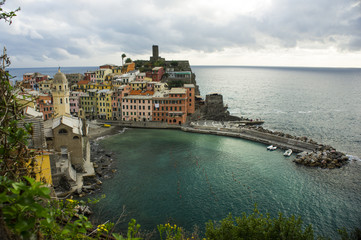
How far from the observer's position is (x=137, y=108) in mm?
67250

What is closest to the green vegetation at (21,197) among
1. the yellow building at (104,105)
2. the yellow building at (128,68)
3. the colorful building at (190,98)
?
the yellow building at (104,105)

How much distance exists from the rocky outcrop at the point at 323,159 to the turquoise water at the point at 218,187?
5.06ft

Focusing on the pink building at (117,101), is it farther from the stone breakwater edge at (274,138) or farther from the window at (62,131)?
the window at (62,131)

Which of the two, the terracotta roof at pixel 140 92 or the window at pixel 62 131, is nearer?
the window at pixel 62 131

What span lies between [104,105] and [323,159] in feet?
185

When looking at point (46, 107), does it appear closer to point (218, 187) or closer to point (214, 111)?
point (214, 111)

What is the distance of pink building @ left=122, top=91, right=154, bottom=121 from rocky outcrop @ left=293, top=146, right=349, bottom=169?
131ft

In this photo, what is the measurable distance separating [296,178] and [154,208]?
22.7 meters

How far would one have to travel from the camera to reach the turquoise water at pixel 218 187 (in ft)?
87.0

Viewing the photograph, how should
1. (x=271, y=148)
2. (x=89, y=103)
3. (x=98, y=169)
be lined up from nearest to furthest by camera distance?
(x=98, y=169), (x=271, y=148), (x=89, y=103)

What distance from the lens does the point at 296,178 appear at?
36.2m

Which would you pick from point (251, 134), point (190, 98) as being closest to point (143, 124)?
point (190, 98)

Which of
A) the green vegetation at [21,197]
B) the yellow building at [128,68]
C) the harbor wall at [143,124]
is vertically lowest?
the harbor wall at [143,124]

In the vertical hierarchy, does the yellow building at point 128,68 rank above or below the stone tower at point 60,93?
above
